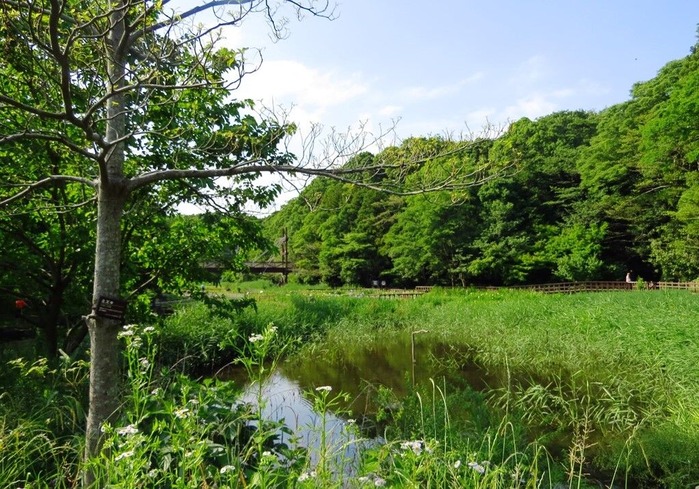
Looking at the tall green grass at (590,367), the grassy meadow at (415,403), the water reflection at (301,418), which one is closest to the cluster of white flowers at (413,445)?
the grassy meadow at (415,403)

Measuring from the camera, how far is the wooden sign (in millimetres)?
2271

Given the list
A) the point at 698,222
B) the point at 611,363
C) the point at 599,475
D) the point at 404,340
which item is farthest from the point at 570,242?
the point at 599,475

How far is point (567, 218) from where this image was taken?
32812mm

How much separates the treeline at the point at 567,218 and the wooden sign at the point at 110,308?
23713mm

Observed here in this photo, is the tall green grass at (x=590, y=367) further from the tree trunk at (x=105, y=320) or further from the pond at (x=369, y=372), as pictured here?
the tree trunk at (x=105, y=320)

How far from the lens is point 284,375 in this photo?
10125 millimetres

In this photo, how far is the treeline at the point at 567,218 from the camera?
2541 centimetres

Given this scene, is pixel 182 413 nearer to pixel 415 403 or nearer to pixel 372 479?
pixel 372 479

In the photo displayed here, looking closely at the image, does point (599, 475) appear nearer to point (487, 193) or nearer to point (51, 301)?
point (51, 301)

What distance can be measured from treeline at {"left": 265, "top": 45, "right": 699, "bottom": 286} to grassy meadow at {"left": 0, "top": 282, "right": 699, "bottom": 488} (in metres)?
13.1

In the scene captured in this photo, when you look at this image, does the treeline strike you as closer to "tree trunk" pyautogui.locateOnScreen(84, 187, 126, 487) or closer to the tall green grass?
the tall green grass

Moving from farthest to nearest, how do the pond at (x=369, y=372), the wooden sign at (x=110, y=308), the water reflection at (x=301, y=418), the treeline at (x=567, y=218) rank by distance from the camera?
the treeline at (x=567, y=218), the pond at (x=369, y=372), the water reflection at (x=301, y=418), the wooden sign at (x=110, y=308)

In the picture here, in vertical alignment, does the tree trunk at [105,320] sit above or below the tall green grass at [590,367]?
above

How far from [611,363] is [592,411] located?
2857mm
